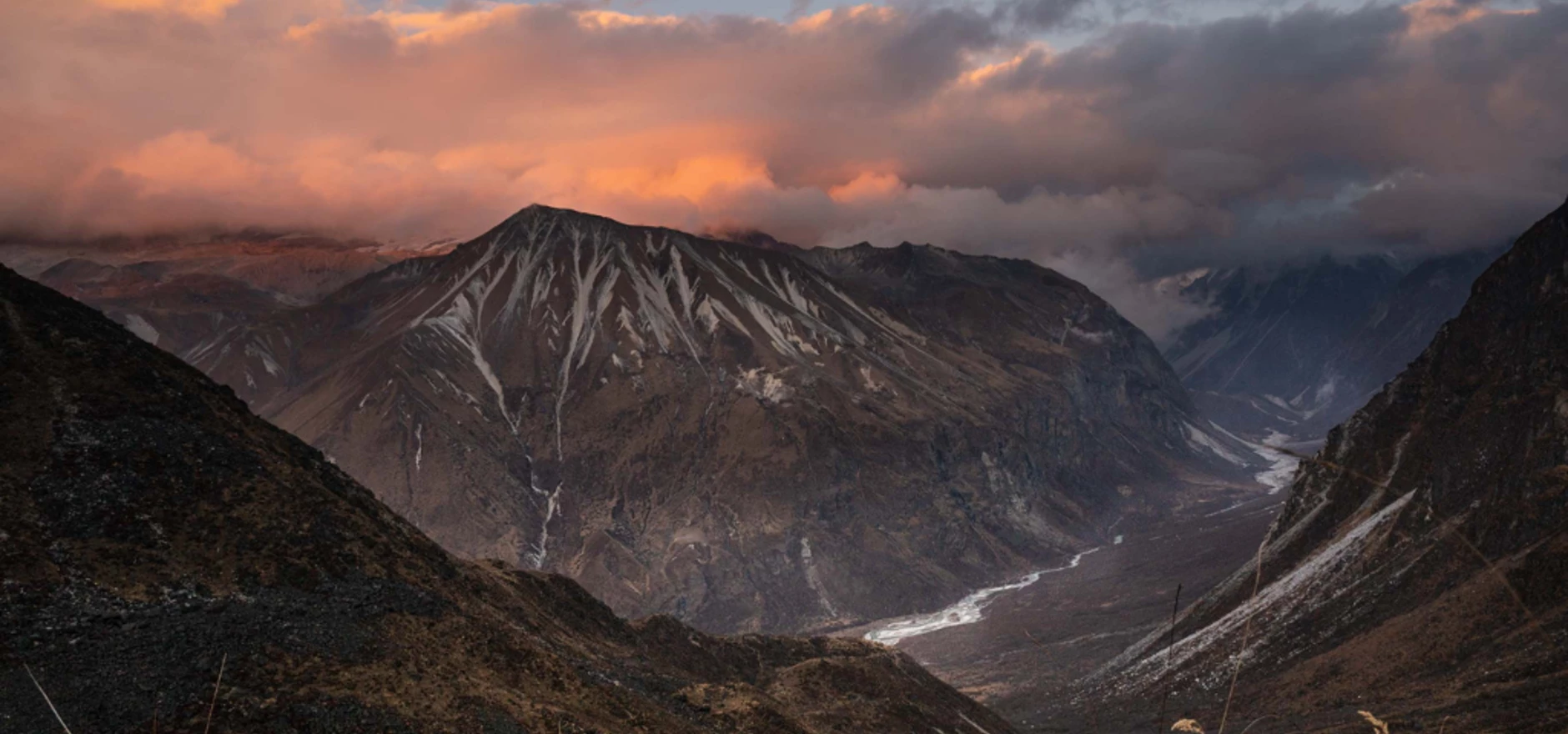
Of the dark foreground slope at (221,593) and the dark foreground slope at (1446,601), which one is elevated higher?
the dark foreground slope at (221,593)

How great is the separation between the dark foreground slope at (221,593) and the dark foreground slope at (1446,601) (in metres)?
78.6

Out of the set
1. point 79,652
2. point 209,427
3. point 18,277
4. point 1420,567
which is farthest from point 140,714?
point 1420,567

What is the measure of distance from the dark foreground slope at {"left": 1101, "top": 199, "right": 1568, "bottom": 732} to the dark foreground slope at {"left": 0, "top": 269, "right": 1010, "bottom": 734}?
7865 centimetres

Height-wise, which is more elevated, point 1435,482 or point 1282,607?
point 1435,482

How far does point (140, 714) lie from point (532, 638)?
104ft

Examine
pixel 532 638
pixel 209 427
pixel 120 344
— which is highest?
pixel 120 344

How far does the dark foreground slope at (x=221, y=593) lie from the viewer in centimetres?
5656

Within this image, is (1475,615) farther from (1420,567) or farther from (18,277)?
(18,277)

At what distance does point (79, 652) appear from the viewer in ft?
186

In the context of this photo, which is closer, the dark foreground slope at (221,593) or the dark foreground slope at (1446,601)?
the dark foreground slope at (221,593)

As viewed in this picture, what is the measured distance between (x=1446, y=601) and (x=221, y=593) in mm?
146407

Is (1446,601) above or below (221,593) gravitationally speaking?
below

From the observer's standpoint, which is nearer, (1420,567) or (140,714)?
(140,714)

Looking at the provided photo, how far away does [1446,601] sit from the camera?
15088 centimetres
